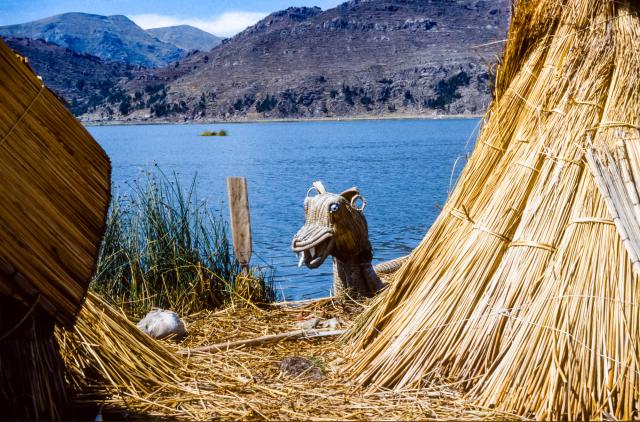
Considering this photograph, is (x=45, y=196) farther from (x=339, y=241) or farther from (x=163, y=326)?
(x=339, y=241)

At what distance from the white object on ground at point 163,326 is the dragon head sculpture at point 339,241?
1.01 meters

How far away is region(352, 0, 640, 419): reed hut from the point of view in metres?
2.69

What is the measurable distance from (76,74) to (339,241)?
8317 cm

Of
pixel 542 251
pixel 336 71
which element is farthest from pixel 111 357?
pixel 336 71

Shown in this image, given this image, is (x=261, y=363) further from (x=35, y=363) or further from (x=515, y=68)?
(x=515, y=68)

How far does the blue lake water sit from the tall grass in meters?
0.70

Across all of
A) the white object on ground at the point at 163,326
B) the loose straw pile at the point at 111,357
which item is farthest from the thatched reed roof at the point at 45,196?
the white object on ground at the point at 163,326

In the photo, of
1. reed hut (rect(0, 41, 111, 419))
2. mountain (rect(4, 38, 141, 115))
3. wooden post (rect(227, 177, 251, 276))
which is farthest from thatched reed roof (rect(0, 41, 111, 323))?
mountain (rect(4, 38, 141, 115))

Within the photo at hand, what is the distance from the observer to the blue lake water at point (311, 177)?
1150 centimetres

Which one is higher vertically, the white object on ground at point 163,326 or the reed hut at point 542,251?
the reed hut at point 542,251

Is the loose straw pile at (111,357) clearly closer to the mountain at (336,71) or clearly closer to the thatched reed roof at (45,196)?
the thatched reed roof at (45,196)

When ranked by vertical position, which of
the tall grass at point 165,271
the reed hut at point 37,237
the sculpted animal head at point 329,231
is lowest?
the tall grass at point 165,271

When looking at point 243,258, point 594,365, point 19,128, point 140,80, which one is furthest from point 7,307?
point 140,80

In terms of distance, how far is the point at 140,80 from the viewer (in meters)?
85.8
